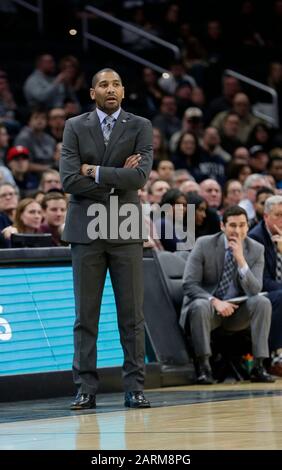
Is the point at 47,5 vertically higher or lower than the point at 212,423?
higher

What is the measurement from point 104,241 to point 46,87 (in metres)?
9.44

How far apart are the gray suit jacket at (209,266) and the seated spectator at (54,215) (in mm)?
1361

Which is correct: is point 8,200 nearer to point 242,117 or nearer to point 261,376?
point 261,376

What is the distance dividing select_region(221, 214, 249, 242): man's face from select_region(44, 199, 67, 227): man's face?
1.70 meters

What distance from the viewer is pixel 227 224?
1159 centimetres

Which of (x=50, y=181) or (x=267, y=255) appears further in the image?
(x=50, y=181)

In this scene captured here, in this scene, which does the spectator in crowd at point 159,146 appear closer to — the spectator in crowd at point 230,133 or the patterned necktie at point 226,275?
the spectator in crowd at point 230,133

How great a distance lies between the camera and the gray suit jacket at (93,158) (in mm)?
8766

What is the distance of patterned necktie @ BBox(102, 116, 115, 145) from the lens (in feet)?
29.3

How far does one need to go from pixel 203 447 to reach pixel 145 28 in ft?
53.6

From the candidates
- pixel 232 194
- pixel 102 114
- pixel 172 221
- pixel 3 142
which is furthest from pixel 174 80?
pixel 102 114

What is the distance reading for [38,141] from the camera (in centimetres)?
1619
